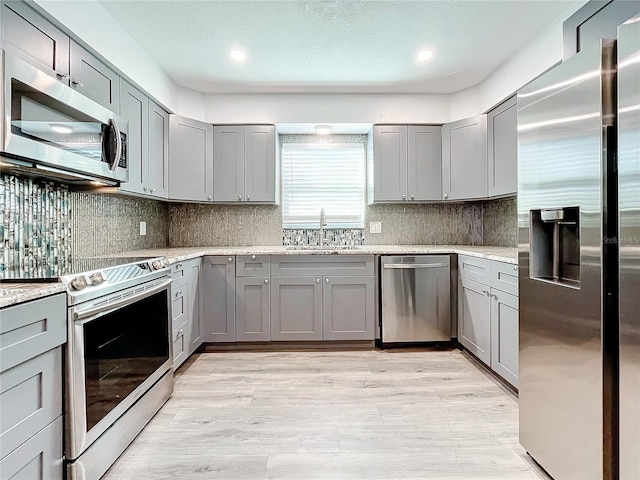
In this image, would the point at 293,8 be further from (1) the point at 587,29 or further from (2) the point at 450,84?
(2) the point at 450,84

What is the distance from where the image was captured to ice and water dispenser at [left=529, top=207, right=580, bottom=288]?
139 centimetres

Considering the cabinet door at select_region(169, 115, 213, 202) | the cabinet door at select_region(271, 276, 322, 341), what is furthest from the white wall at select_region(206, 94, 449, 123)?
the cabinet door at select_region(271, 276, 322, 341)

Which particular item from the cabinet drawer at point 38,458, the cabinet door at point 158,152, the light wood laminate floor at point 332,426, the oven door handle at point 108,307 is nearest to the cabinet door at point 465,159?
the light wood laminate floor at point 332,426

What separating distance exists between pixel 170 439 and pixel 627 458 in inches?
76.0

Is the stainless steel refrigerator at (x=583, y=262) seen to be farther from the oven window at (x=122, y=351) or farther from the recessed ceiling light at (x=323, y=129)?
the recessed ceiling light at (x=323, y=129)

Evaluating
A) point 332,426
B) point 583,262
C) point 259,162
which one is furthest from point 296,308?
point 583,262

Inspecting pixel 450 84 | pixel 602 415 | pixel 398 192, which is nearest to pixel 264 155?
pixel 398 192

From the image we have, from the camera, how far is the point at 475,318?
112 inches

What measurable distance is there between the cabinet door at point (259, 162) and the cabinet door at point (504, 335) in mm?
2197

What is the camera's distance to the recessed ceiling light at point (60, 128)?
1.64 m

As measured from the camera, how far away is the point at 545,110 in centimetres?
146

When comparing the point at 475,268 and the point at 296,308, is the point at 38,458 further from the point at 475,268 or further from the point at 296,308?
the point at 475,268

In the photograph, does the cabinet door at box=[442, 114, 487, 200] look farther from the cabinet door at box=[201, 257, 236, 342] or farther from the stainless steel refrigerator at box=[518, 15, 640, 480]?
the cabinet door at box=[201, 257, 236, 342]

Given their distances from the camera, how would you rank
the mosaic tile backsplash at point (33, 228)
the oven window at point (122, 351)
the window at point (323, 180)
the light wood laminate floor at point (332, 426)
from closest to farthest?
the oven window at point (122, 351)
the light wood laminate floor at point (332, 426)
the mosaic tile backsplash at point (33, 228)
the window at point (323, 180)
